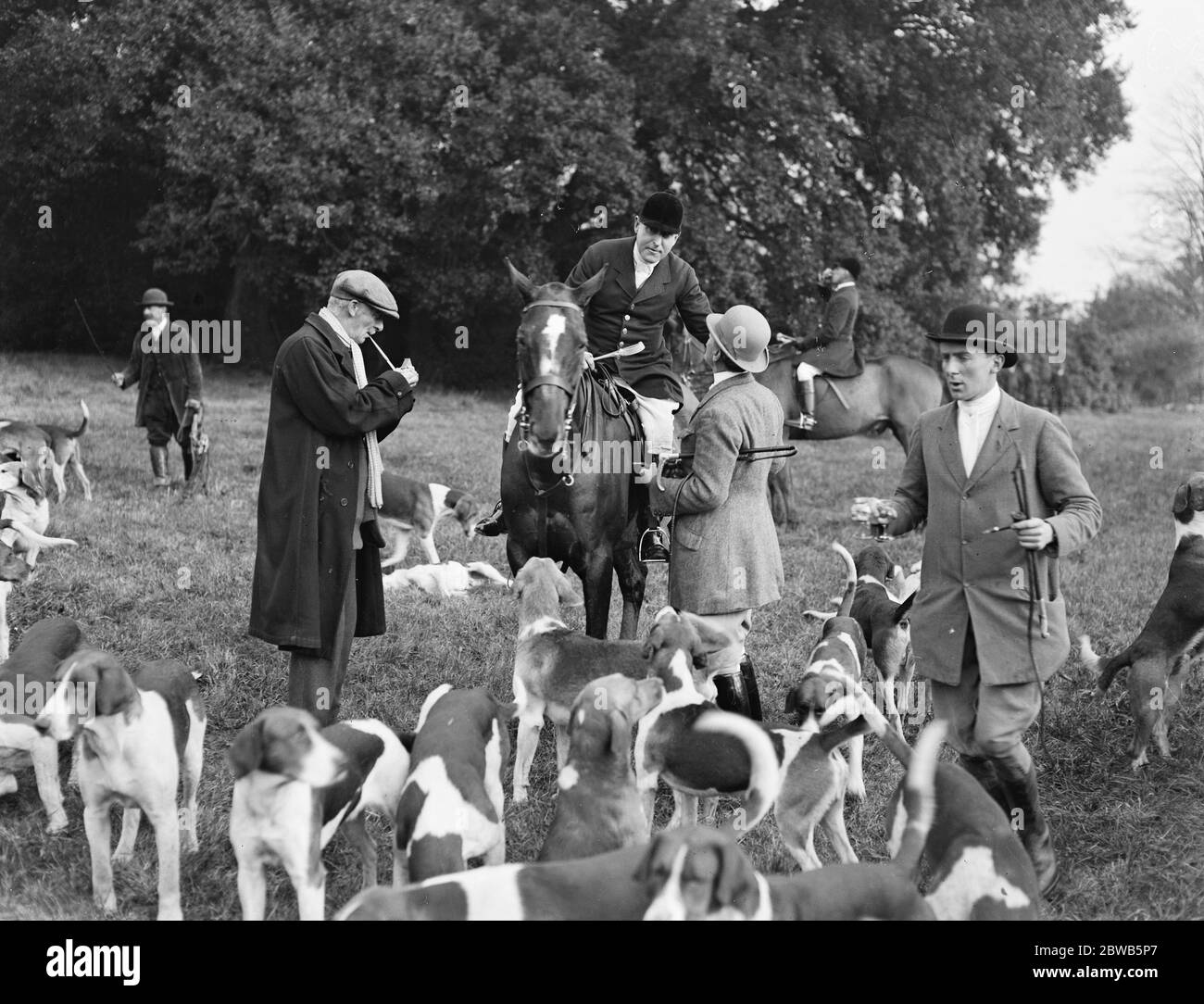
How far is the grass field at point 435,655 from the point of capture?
509 centimetres

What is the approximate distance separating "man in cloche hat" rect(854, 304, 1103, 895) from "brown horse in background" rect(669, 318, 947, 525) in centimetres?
917

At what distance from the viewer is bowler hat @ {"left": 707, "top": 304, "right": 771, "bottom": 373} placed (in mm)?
5418

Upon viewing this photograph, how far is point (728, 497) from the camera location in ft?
18.6

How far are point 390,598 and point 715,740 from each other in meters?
4.78

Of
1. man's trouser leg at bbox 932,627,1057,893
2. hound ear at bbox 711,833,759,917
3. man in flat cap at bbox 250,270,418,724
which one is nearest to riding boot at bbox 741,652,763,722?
man's trouser leg at bbox 932,627,1057,893

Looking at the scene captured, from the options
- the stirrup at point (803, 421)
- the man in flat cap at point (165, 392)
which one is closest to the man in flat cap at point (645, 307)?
the stirrup at point (803, 421)

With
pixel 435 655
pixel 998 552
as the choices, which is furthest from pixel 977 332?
pixel 435 655

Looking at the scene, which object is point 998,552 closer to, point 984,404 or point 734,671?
point 984,404

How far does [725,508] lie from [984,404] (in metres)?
1.36

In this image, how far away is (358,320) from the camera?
575 cm

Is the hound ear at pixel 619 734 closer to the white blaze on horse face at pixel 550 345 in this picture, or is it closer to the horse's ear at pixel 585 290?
the white blaze on horse face at pixel 550 345

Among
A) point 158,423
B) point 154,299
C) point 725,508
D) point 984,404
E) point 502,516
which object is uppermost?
point 154,299
